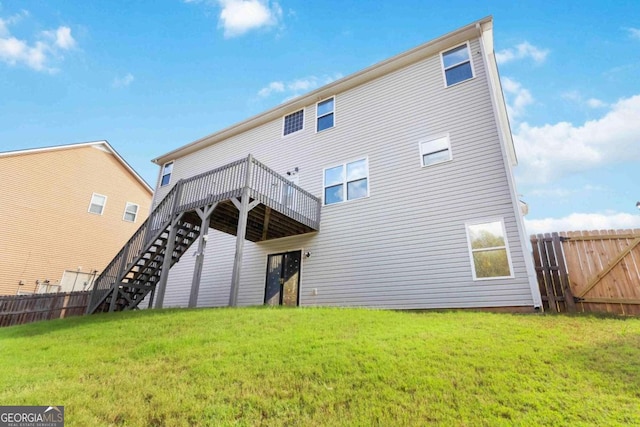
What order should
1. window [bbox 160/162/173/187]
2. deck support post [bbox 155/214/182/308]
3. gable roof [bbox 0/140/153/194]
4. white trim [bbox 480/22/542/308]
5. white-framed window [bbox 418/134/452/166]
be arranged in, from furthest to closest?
window [bbox 160/162/173/187]
gable roof [bbox 0/140/153/194]
white-framed window [bbox 418/134/452/166]
deck support post [bbox 155/214/182/308]
white trim [bbox 480/22/542/308]

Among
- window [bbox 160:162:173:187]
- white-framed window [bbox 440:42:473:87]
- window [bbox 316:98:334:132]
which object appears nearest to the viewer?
white-framed window [bbox 440:42:473:87]

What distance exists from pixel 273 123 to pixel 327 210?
5.46m

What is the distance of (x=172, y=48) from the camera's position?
50.4ft

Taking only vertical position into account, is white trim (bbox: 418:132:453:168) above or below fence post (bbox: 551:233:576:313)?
above

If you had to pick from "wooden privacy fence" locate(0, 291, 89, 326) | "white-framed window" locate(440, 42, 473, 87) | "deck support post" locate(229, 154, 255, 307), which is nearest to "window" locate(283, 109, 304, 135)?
"deck support post" locate(229, 154, 255, 307)

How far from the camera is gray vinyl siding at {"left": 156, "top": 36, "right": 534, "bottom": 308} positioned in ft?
25.2

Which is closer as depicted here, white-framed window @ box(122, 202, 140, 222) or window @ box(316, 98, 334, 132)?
window @ box(316, 98, 334, 132)

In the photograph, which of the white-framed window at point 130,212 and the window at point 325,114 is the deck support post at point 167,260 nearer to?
the window at point 325,114

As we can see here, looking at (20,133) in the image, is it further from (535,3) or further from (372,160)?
(535,3)

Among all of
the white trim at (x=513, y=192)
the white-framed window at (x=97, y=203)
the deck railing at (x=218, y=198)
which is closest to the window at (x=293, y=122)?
the deck railing at (x=218, y=198)

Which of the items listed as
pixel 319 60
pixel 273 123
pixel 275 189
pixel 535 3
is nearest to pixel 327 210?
pixel 275 189

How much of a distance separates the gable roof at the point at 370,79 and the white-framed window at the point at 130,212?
7367mm

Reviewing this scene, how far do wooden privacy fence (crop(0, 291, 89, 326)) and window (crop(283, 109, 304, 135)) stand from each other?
11.4 metres

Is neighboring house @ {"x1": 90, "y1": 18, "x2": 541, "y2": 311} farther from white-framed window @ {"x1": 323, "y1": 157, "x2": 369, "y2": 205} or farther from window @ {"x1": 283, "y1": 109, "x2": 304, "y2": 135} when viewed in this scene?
window @ {"x1": 283, "y1": 109, "x2": 304, "y2": 135}
